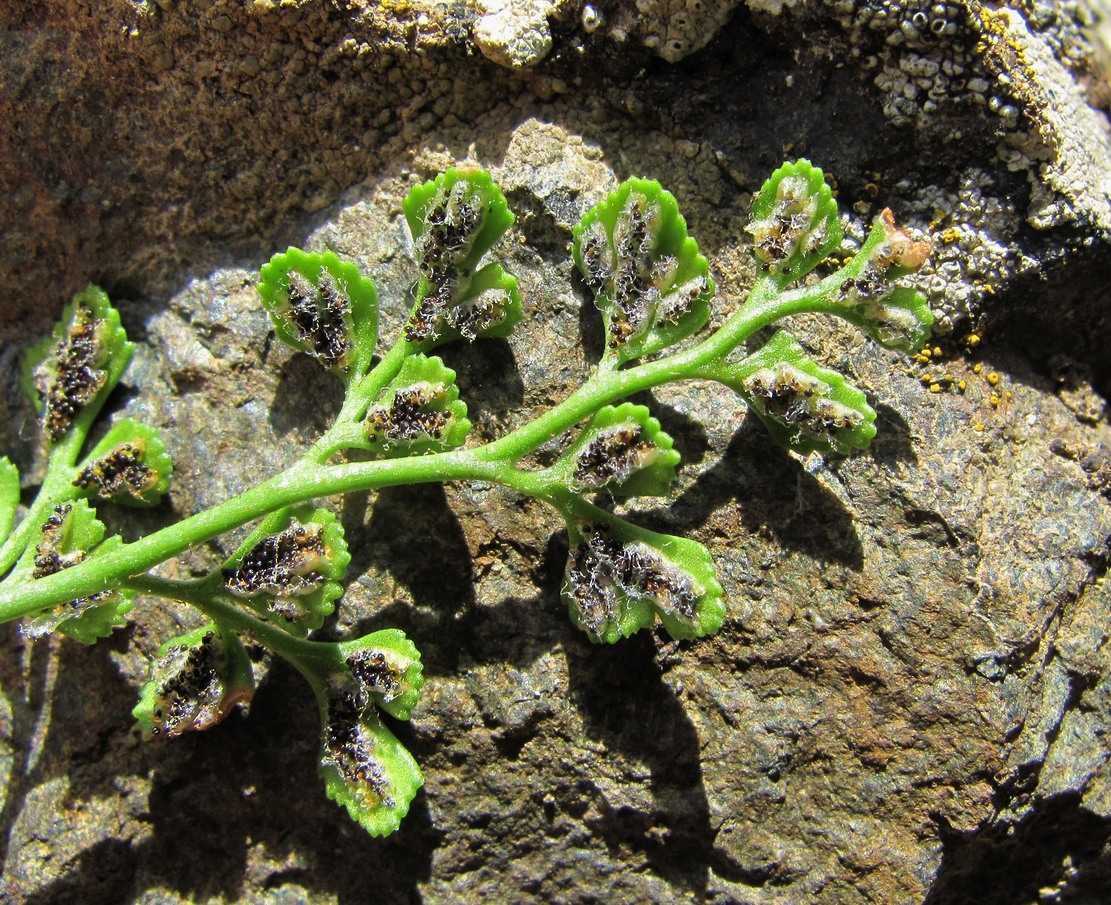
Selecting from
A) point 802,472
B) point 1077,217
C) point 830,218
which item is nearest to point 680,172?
point 830,218

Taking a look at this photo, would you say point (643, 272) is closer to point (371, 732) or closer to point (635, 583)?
point (635, 583)

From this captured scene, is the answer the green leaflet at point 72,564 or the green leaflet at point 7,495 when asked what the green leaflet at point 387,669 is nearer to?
the green leaflet at point 72,564

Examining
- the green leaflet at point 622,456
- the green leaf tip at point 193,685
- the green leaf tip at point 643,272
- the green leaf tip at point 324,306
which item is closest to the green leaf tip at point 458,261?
the green leaf tip at point 324,306

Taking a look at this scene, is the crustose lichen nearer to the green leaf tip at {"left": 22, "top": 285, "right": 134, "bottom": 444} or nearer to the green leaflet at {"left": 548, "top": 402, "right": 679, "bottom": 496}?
the green leaflet at {"left": 548, "top": 402, "right": 679, "bottom": 496}

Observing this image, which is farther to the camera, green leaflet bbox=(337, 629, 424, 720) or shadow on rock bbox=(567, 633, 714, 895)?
shadow on rock bbox=(567, 633, 714, 895)

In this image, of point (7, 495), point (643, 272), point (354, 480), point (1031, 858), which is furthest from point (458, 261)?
point (1031, 858)

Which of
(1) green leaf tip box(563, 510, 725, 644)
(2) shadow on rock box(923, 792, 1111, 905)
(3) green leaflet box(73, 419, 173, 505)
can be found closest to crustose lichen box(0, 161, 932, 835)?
(1) green leaf tip box(563, 510, 725, 644)

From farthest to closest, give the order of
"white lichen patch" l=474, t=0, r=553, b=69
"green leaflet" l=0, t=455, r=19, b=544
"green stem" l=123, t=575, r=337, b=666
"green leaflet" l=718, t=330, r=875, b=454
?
1. "green leaflet" l=0, t=455, r=19, b=544
2. "white lichen patch" l=474, t=0, r=553, b=69
3. "green stem" l=123, t=575, r=337, b=666
4. "green leaflet" l=718, t=330, r=875, b=454

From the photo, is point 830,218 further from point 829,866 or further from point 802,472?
point 829,866
